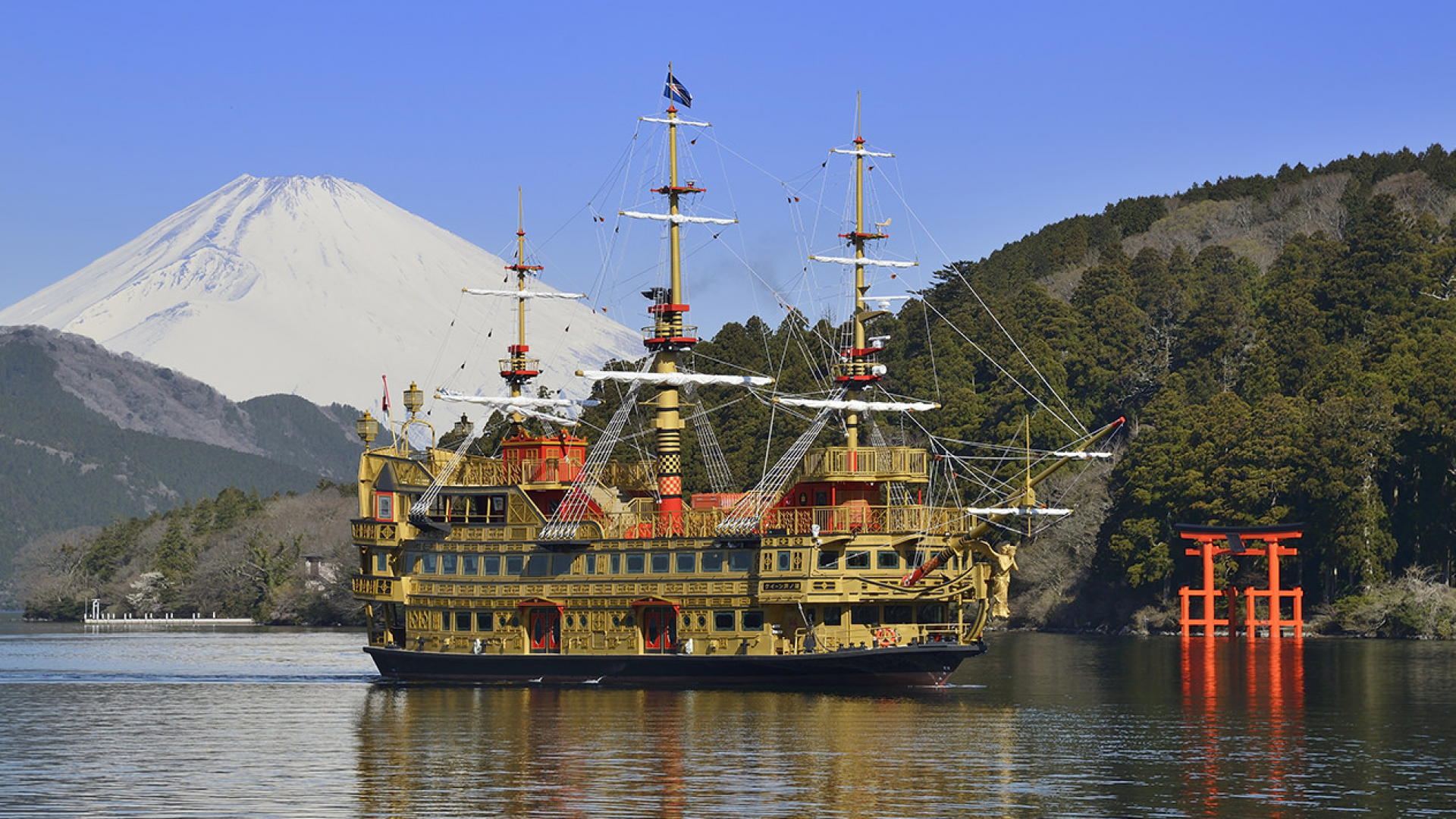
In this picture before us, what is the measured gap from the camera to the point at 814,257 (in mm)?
61719

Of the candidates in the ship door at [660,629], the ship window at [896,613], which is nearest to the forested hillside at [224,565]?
the ship door at [660,629]

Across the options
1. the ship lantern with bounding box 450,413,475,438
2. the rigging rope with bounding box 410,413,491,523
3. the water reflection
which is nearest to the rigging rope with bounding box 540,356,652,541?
the rigging rope with bounding box 410,413,491,523

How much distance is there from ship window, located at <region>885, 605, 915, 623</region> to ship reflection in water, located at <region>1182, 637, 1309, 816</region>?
785cm

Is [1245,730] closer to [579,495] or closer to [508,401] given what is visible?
[579,495]

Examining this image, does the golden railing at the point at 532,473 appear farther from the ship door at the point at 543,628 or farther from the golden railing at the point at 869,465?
the golden railing at the point at 869,465

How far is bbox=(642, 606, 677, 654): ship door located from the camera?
56.6 meters

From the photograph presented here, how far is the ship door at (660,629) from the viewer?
56625 mm

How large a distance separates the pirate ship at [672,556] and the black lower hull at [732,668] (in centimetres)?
7

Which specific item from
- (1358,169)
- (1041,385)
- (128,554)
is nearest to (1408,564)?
(1041,385)

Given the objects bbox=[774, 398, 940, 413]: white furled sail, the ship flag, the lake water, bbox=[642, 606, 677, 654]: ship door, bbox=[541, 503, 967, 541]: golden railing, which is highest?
the ship flag

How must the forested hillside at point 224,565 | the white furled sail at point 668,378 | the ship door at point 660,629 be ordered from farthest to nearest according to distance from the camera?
the forested hillside at point 224,565, the white furled sail at point 668,378, the ship door at point 660,629

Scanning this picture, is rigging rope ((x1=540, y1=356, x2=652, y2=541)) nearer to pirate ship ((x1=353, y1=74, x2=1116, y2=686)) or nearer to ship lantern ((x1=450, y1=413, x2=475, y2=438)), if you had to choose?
pirate ship ((x1=353, y1=74, x2=1116, y2=686))

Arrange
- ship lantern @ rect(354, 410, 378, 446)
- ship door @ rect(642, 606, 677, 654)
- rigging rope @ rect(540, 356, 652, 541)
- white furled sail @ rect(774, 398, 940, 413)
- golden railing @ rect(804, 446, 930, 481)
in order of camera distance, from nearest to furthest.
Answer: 1. golden railing @ rect(804, 446, 930, 481)
2. ship door @ rect(642, 606, 677, 654)
3. rigging rope @ rect(540, 356, 652, 541)
4. white furled sail @ rect(774, 398, 940, 413)
5. ship lantern @ rect(354, 410, 378, 446)

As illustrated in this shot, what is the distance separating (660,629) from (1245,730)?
59.7ft
